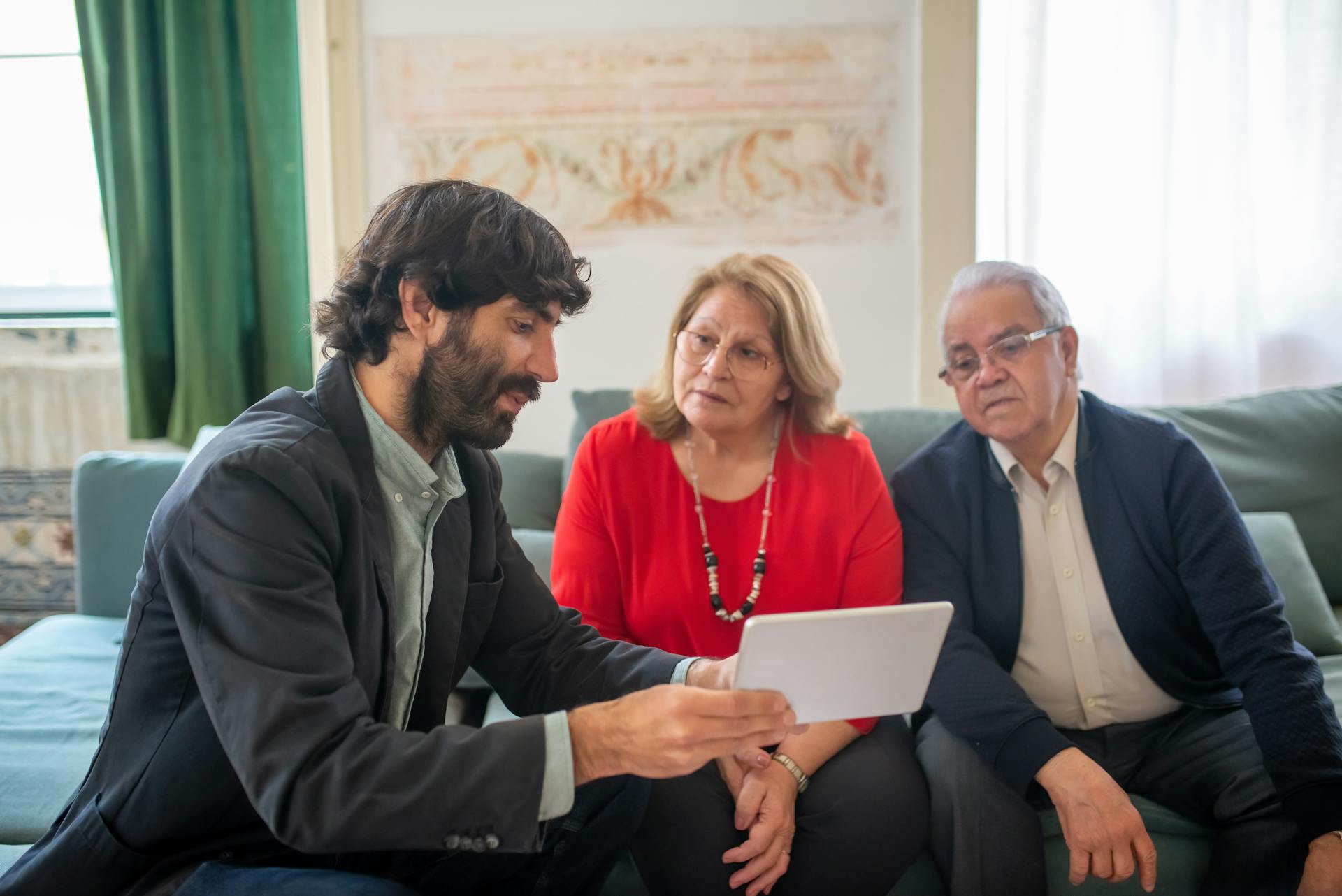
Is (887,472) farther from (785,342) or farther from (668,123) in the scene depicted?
(668,123)

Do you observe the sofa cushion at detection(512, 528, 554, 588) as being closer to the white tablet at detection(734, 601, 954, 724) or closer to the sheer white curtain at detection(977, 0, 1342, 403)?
the white tablet at detection(734, 601, 954, 724)

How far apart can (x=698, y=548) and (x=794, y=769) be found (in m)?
0.41

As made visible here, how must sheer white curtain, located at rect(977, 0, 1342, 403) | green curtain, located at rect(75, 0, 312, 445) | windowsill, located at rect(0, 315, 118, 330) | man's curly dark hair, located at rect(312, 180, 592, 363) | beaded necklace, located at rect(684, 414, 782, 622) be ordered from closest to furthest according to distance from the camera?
man's curly dark hair, located at rect(312, 180, 592, 363)
beaded necklace, located at rect(684, 414, 782, 622)
sheer white curtain, located at rect(977, 0, 1342, 403)
green curtain, located at rect(75, 0, 312, 445)
windowsill, located at rect(0, 315, 118, 330)

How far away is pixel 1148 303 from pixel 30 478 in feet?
10.4

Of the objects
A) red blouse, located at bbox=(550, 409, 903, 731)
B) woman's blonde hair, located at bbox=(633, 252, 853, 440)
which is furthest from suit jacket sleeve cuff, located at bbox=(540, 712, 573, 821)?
woman's blonde hair, located at bbox=(633, 252, 853, 440)

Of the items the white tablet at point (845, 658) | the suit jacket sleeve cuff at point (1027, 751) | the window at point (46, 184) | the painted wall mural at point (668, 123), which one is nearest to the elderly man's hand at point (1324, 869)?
the suit jacket sleeve cuff at point (1027, 751)

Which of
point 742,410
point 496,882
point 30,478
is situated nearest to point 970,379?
point 742,410

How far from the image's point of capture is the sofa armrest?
7.30 ft

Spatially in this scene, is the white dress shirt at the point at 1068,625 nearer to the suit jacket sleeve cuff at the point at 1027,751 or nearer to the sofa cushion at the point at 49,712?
the suit jacket sleeve cuff at the point at 1027,751

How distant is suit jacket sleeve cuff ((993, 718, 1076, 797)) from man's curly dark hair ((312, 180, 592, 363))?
900 millimetres

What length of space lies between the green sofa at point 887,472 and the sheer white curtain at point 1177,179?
347mm

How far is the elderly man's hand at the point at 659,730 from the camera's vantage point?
1030mm

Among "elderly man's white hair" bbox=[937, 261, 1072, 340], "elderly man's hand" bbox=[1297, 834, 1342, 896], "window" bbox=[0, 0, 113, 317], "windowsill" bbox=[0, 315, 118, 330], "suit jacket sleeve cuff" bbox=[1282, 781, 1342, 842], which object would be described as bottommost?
"elderly man's hand" bbox=[1297, 834, 1342, 896]

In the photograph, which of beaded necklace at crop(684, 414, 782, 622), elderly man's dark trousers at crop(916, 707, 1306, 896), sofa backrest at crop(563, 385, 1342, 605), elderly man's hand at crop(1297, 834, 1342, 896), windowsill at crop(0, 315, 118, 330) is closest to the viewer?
elderly man's hand at crop(1297, 834, 1342, 896)
